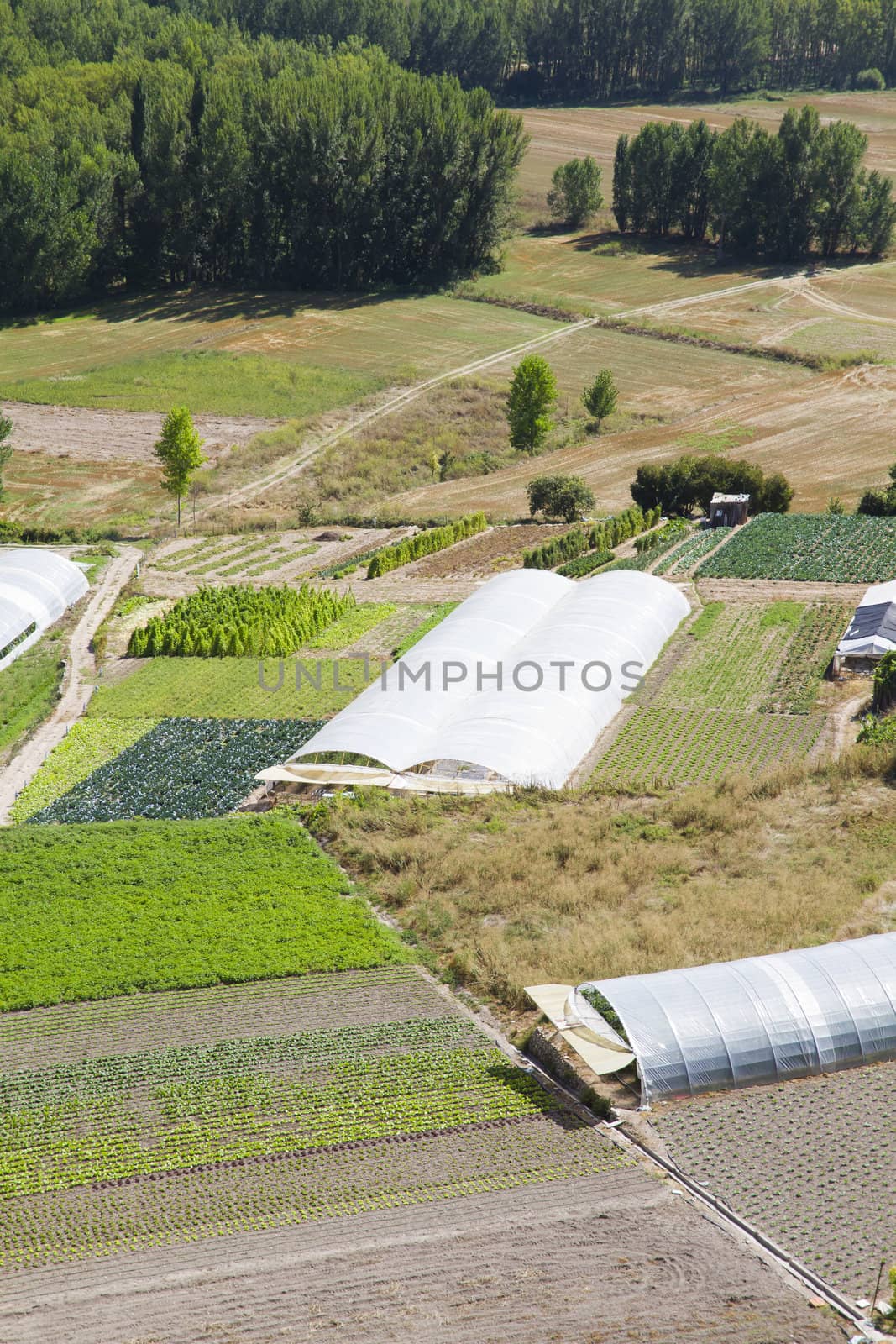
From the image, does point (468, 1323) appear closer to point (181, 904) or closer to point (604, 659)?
point (181, 904)

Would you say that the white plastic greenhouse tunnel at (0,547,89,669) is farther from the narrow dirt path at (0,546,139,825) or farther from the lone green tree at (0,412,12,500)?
the lone green tree at (0,412,12,500)

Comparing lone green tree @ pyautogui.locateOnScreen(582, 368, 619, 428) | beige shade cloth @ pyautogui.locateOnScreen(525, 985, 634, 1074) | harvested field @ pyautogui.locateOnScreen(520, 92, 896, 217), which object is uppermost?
harvested field @ pyautogui.locateOnScreen(520, 92, 896, 217)

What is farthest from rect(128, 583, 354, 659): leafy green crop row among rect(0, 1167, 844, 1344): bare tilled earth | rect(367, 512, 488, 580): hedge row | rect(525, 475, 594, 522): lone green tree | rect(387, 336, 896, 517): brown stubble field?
rect(0, 1167, 844, 1344): bare tilled earth

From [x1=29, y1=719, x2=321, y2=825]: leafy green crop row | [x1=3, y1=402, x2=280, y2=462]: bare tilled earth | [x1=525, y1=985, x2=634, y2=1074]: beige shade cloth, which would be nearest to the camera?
[x1=525, y1=985, x2=634, y2=1074]: beige shade cloth

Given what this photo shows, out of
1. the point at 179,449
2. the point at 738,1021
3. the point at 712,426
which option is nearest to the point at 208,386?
the point at 179,449

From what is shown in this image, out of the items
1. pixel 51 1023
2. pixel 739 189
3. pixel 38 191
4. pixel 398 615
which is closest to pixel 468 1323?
pixel 51 1023

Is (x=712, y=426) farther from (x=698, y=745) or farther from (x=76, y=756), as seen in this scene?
(x=76, y=756)

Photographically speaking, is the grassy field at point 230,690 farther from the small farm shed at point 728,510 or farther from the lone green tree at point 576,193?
the lone green tree at point 576,193

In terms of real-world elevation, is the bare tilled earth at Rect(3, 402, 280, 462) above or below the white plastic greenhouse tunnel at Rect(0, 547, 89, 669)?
above

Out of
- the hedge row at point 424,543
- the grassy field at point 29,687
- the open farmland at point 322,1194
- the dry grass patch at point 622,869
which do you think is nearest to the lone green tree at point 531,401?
the hedge row at point 424,543
